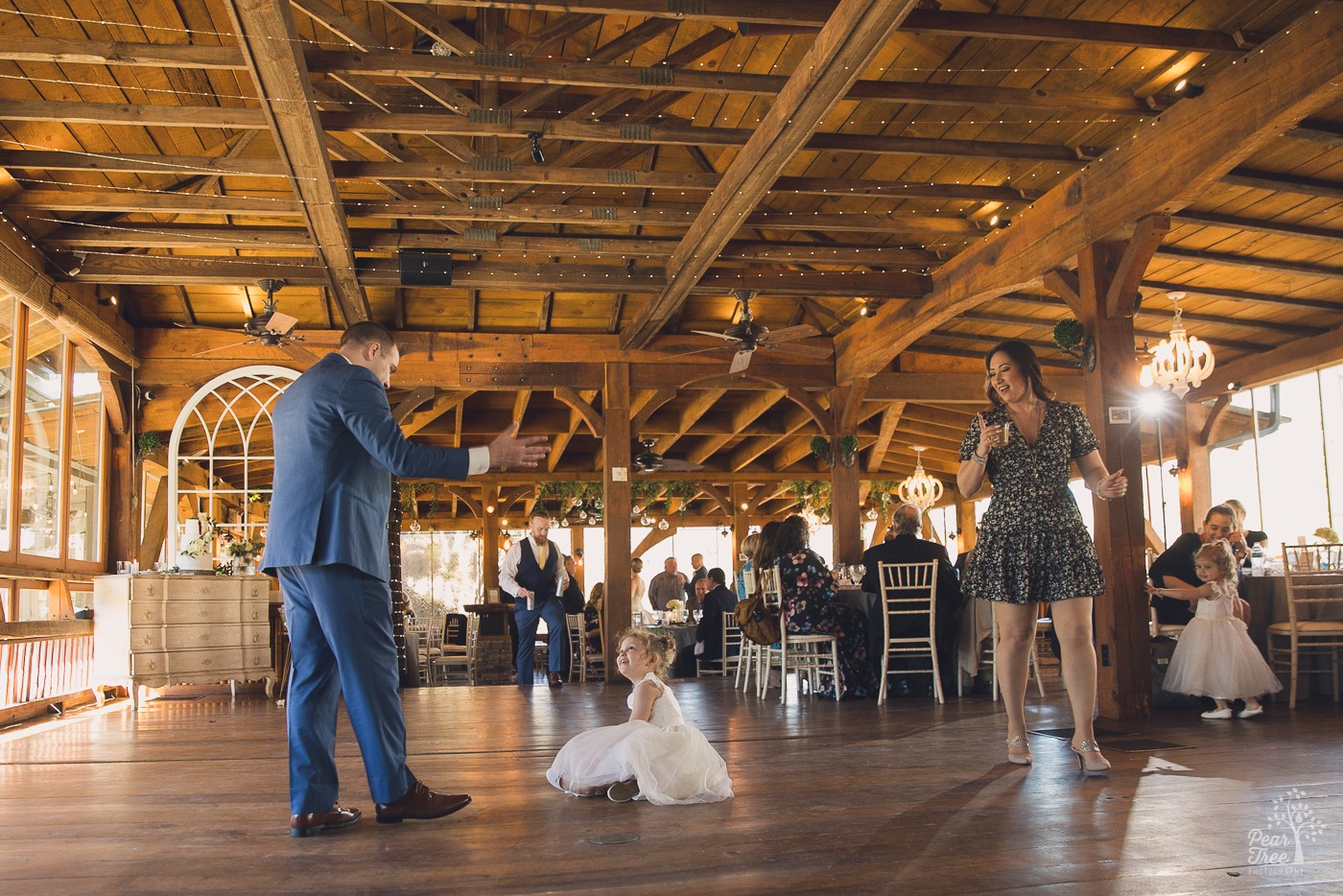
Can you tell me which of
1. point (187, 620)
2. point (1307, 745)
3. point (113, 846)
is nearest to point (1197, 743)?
point (1307, 745)

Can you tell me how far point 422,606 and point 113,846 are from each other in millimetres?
17938

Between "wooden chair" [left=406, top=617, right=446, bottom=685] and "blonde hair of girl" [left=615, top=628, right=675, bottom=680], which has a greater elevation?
"blonde hair of girl" [left=615, top=628, right=675, bottom=680]

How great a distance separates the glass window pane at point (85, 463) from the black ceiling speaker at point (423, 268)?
3424mm

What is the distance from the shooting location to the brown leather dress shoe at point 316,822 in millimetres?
3152

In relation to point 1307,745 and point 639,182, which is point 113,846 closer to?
point 1307,745

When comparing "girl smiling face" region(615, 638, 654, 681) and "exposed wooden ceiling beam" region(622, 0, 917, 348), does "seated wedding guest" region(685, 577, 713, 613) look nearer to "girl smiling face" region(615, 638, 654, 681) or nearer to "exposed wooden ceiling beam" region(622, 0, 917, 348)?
"exposed wooden ceiling beam" region(622, 0, 917, 348)

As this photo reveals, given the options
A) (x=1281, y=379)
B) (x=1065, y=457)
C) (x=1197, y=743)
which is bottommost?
(x=1197, y=743)

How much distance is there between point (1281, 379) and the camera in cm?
1126

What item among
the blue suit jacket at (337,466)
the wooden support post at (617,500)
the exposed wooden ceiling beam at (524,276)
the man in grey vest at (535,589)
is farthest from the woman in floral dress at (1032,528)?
the wooden support post at (617,500)

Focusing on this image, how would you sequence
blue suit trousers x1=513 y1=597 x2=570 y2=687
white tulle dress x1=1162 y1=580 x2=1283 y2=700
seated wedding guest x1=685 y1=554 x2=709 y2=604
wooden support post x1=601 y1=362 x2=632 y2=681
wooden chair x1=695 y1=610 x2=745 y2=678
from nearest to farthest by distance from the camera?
white tulle dress x1=1162 y1=580 x2=1283 y2=700 < blue suit trousers x1=513 y1=597 x2=570 y2=687 < wooden chair x1=695 y1=610 x2=745 y2=678 < wooden support post x1=601 y1=362 x2=632 y2=681 < seated wedding guest x1=685 y1=554 x2=709 y2=604

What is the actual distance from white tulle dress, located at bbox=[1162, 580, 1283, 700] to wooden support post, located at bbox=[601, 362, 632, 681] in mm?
5417

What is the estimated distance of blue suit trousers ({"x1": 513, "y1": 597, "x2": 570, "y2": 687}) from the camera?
29.8ft

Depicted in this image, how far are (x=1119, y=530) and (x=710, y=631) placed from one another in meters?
→ 5.13

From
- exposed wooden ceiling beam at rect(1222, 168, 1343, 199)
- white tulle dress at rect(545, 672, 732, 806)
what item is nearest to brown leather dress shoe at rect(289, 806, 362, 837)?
white tulle dress at rect(545, 672, 732, 806)
